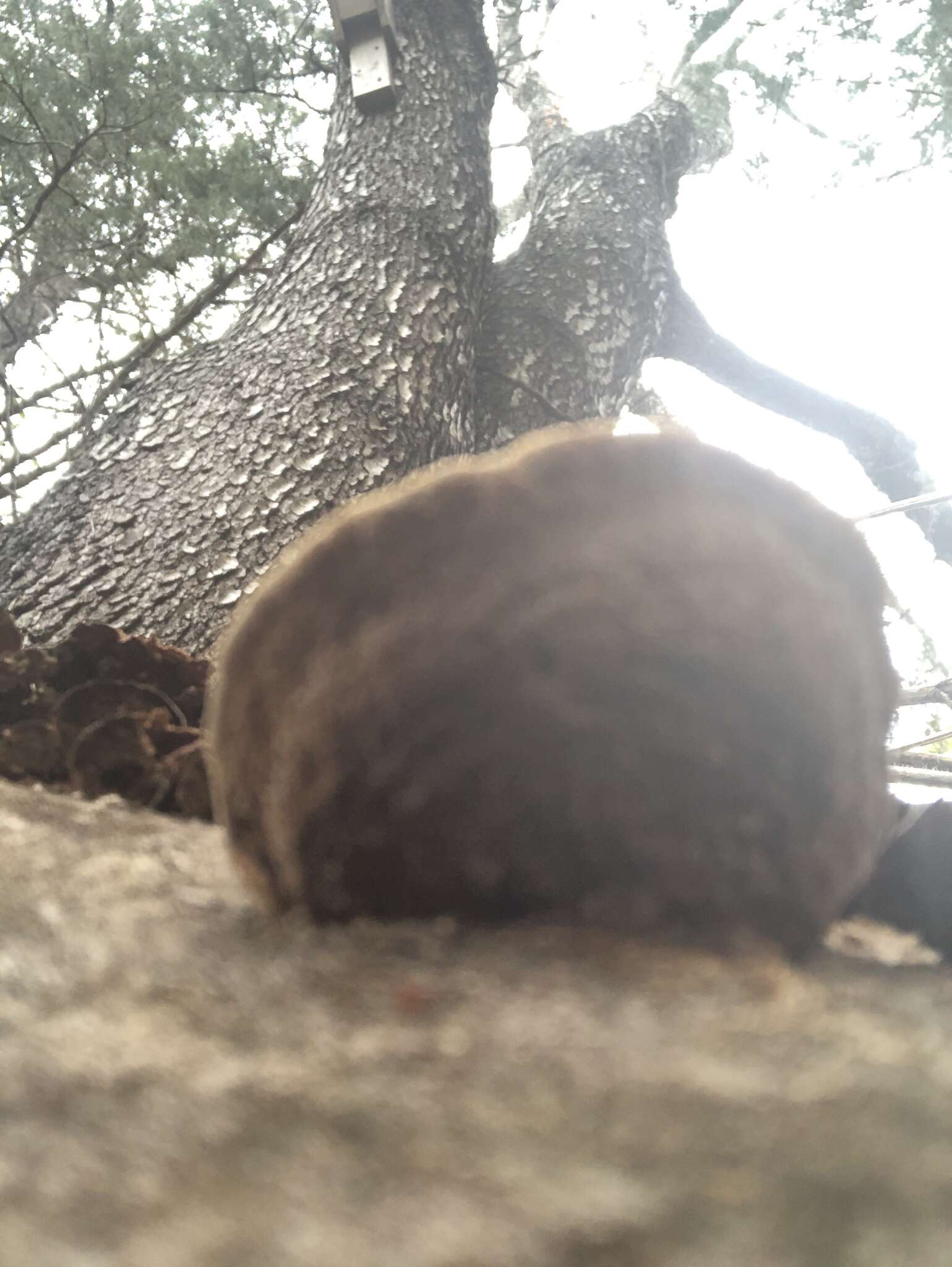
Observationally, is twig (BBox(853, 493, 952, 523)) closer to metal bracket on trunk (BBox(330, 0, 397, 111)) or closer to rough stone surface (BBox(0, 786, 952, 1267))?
rough stone surface (BBox(0, 786, 952, 1267))

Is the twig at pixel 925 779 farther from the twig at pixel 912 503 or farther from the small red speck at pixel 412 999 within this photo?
the small red speck at pixel 412 999

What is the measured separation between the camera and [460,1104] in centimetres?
30

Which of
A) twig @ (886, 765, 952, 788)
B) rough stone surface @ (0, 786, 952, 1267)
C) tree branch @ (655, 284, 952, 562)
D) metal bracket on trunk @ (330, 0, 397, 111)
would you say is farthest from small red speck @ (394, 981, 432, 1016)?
tree branch @ (655, 284, 952, 562)

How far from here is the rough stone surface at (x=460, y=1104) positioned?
0.79 feet

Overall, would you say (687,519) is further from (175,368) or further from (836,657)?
(175,368)

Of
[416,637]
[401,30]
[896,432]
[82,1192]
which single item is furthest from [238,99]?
[82,1192]

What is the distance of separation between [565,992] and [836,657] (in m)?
0.22

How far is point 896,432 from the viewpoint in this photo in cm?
326

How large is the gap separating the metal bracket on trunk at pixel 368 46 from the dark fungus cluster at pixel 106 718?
1.86 m

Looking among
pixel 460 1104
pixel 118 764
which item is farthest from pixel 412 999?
pixel 118 764

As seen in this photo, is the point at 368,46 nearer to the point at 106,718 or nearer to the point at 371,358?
the point at 371,358

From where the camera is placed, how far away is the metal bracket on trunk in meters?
2.13

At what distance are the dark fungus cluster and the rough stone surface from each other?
0.30 m

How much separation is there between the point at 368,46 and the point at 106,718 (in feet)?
6.97
